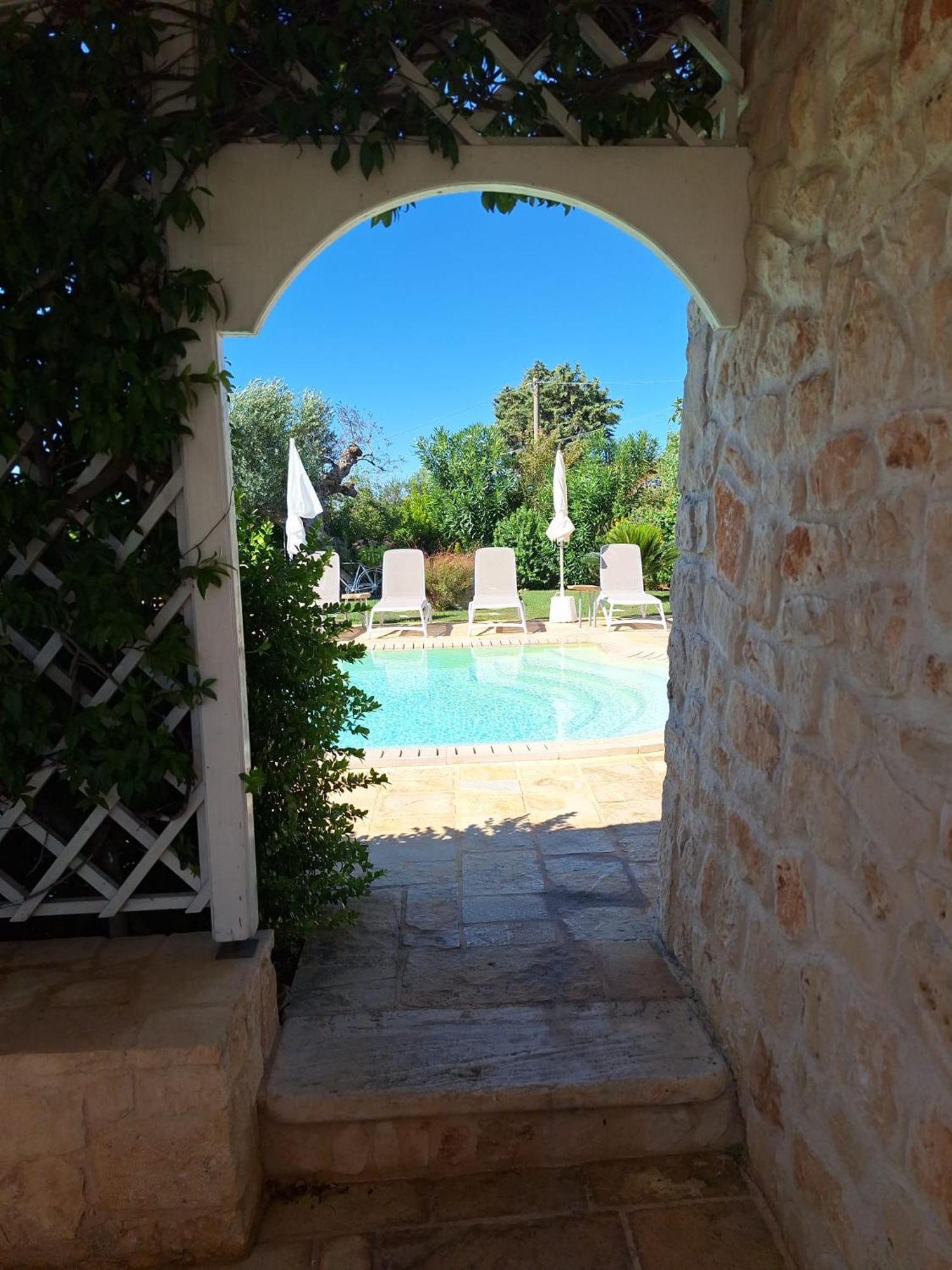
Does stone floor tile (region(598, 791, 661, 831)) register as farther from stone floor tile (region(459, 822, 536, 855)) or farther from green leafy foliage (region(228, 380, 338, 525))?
green leafy foliage (region(228, 380, 338, 525))

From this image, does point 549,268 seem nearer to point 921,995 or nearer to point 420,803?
point 420,803

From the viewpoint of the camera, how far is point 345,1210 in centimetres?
188

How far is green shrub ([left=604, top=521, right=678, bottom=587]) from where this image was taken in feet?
42.6

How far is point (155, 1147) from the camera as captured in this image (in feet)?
5.74

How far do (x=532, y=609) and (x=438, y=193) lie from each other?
34.5 ft

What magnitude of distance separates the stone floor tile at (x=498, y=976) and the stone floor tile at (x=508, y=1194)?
0.43 meters

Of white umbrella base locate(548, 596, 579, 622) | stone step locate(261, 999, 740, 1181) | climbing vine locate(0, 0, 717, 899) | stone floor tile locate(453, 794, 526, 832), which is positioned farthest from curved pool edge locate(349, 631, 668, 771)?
white umbrella base locate(548, 596, 579, 622)

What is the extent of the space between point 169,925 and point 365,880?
2.05 ft

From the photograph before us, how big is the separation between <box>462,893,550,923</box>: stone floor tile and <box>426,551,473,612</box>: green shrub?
396 inches

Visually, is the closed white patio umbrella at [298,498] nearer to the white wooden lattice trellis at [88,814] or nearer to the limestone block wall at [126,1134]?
the white wooden lattice trellis at [88,814]

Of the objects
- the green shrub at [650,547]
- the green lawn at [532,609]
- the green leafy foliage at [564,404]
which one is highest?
the green leafy foliage at [564,404]

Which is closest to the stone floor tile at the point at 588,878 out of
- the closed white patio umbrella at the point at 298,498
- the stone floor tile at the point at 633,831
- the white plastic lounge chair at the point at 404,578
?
the stone floor tile at the point at 633,831

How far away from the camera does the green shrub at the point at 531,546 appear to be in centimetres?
1399

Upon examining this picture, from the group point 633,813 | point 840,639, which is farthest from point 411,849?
point 840,639
